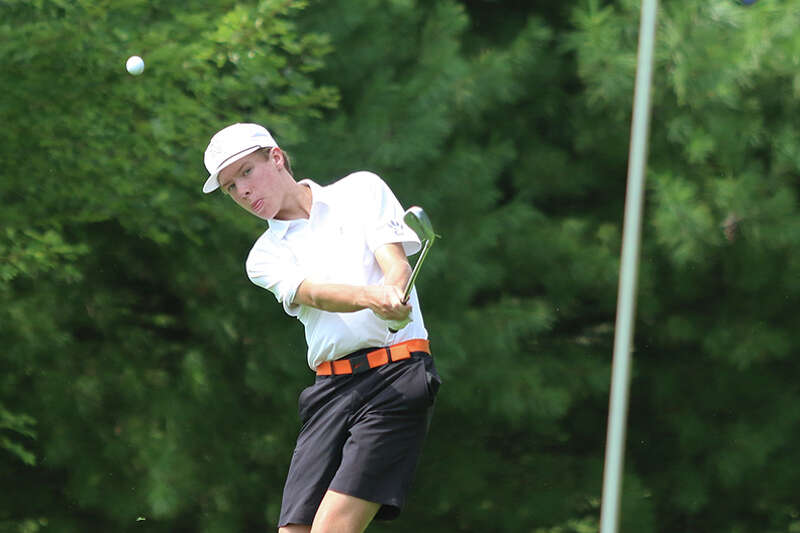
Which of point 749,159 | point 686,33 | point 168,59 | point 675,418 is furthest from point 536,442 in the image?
point 168,59

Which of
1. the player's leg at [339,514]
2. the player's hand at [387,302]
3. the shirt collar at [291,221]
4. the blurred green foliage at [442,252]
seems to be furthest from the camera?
the blurred green foliage at [442,252]

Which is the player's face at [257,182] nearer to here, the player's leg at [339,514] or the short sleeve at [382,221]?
the short sleeve at [382,221]

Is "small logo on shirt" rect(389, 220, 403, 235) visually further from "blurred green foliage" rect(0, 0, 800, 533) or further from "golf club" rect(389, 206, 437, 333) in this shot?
"blurred green foliage" rect(0, 0, 800, 533)

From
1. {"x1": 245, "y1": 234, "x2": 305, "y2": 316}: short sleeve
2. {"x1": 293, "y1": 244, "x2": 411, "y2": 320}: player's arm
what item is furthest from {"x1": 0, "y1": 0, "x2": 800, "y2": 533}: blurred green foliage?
{"x1": 293, "y1": 244, "x2": 411, "y2": 320}: player's arm

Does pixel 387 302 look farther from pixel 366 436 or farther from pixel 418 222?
pixel 366 436

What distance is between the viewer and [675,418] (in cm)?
924

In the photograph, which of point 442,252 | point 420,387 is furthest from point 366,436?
point 442,252

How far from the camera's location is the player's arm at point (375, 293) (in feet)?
9.97

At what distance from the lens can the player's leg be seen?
10.6ft

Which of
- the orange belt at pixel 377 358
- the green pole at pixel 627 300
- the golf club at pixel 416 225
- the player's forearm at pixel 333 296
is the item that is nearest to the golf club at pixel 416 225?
the golf club at pixel 416 225

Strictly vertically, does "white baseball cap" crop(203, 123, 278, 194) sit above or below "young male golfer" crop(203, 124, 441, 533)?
above

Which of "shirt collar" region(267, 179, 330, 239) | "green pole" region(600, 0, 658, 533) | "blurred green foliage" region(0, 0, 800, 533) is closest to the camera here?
"green pole" region(600, 0, 658, 533)

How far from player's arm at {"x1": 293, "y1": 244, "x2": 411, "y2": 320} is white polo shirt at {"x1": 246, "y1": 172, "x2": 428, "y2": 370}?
28 mm

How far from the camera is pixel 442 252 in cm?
771
